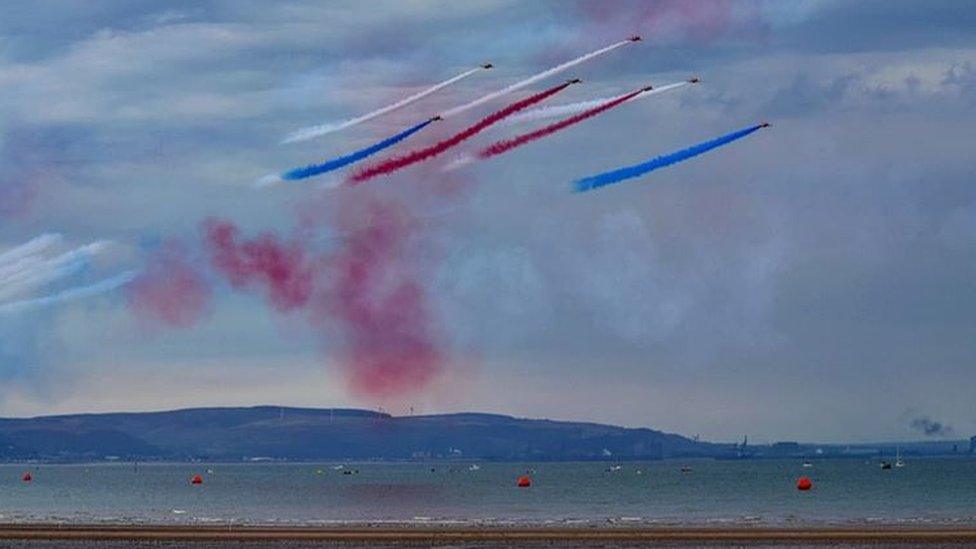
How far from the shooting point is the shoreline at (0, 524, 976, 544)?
286ft

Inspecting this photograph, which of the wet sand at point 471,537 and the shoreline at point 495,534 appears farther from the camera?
the shoreline at point 495,534

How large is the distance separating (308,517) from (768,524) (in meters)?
44.1

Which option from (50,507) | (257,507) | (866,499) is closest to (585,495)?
(866,499)

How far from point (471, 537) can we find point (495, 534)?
2618mm

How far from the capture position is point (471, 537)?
291ft

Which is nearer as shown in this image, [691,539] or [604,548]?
[604,548]

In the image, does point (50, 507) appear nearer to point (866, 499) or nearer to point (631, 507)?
point (631, 507)

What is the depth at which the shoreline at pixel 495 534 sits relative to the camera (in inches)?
3438

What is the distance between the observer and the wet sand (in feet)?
280

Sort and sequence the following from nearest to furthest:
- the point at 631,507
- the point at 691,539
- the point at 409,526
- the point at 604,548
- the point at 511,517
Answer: the point at 604,548, the point at 691,539, the point at 409,526, the point at 511,517, the point at 631,507

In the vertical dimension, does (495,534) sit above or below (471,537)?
above

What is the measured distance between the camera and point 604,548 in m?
81.3

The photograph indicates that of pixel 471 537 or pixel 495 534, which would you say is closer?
pixel 471 537

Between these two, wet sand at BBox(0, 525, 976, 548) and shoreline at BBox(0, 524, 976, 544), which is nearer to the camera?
wet sand at BBox(0, 525, 976, 548)
